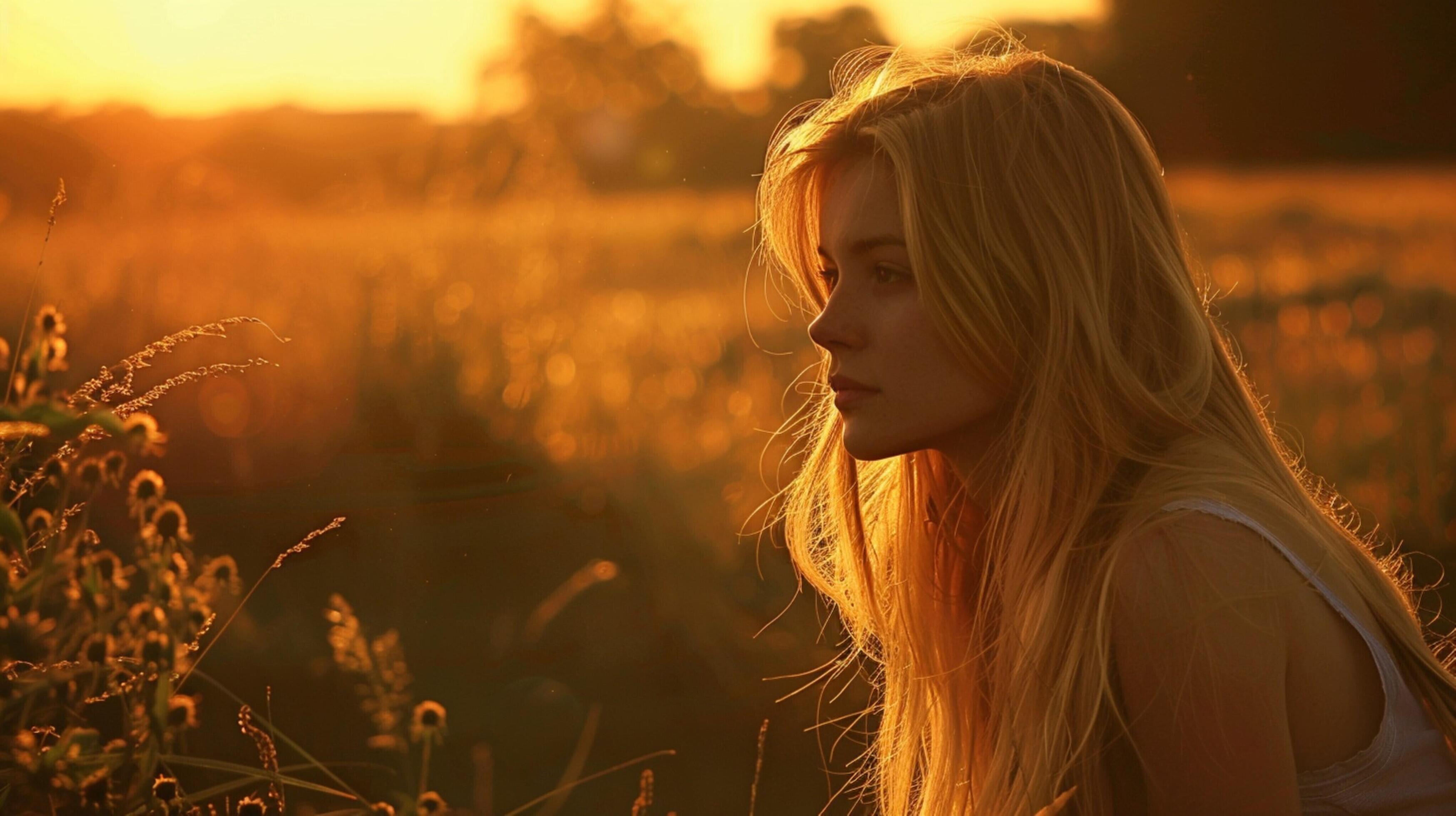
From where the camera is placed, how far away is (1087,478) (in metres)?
1.48

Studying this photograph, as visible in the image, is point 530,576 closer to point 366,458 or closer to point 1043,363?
point 366,458

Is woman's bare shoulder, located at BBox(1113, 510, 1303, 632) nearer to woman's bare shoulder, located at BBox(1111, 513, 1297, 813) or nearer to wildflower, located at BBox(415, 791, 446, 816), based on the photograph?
woman's bare shoulder, located at BBox(1111, 513, 1297, 813)

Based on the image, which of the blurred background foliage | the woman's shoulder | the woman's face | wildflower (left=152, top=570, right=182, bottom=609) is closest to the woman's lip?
the woman's face

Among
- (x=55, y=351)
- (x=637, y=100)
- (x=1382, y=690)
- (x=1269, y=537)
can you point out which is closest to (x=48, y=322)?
(x=55, y=351)

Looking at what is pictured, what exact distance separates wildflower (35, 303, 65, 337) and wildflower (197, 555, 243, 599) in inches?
10.0

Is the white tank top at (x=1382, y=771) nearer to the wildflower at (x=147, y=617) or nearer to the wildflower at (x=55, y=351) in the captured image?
the wildflower at (x=147, y=617)

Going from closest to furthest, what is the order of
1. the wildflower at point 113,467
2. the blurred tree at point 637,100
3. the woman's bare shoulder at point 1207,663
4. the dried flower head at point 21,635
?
the dried flower head at point 21,635 → the wildflower at point 113,467 → the woman's bare shoulder at point 1207,663 → the blurred tree at point 637,100

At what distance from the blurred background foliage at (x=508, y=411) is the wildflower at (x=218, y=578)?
65 centimetres

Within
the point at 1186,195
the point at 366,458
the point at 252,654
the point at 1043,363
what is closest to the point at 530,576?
the point at 366,458

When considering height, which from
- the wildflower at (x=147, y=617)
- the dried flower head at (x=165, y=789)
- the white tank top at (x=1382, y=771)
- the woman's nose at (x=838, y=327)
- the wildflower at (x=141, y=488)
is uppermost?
the woman's nose at (x=838, y=327)

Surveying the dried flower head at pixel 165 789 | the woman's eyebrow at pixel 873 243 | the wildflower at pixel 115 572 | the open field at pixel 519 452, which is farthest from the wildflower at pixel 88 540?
the open field at pixel 519 452

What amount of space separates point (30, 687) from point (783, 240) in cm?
123

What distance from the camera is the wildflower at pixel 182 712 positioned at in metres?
1.11

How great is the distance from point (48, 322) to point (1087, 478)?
1.09 meters
